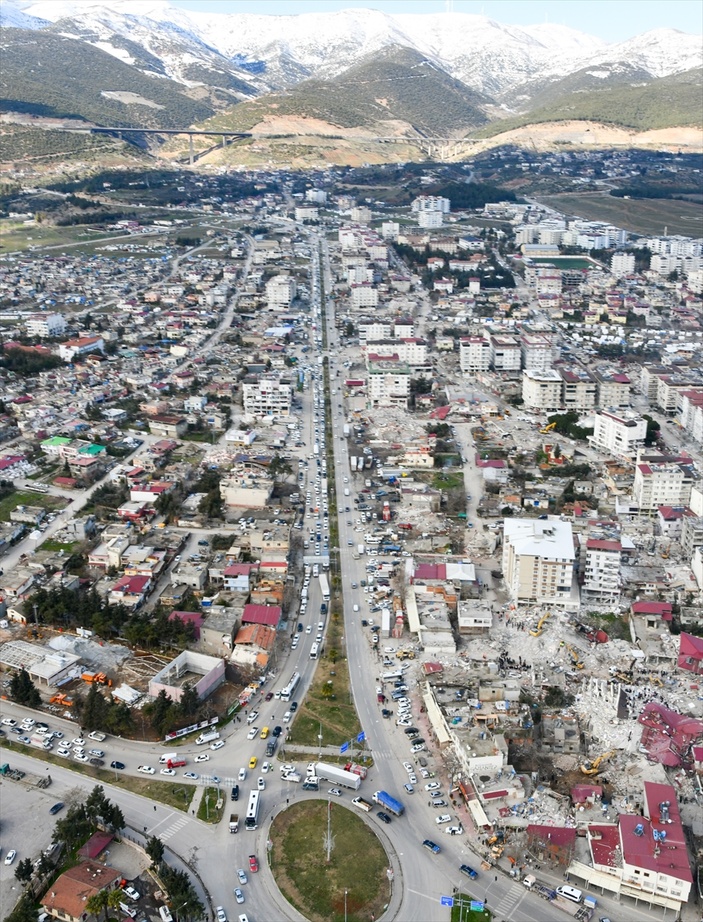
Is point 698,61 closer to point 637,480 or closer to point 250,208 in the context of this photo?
point 250,208

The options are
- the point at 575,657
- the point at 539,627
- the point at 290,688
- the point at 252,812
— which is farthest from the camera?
the point at 539,627

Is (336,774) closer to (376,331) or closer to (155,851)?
(155,851)

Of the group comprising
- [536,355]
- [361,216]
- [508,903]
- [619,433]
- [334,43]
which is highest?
[334,43]

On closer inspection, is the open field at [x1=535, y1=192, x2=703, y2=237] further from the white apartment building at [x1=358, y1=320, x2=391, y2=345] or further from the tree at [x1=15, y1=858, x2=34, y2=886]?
the tree at [x1=15, y1=858, x2=34, y2=886]

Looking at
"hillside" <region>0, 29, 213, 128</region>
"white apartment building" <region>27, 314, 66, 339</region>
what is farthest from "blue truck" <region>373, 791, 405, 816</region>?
"hillside" <region>0, 29, 213, 128</region>

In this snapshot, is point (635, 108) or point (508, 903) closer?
point (508, 903)

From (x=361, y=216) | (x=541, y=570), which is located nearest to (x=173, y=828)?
(x=541, y=570)
